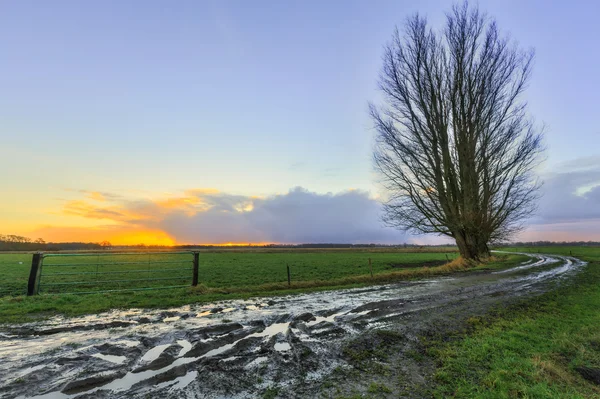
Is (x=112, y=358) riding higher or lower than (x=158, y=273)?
higher

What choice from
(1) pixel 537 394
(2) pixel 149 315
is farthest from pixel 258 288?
(1) pixel 537 394

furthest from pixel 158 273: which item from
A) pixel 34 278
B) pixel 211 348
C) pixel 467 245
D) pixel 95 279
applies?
pixel 467 245

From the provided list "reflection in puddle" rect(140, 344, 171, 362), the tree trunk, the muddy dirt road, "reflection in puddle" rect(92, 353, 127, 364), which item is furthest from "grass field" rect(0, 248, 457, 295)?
the tree trunk

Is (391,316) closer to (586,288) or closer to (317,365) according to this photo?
(317,365)

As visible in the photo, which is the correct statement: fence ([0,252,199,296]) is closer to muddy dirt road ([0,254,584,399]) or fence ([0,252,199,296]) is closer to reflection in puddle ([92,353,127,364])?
muddy dirt road ([0,254,584,399])

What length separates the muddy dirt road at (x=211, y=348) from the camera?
3.55 metres

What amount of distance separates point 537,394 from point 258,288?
970cm

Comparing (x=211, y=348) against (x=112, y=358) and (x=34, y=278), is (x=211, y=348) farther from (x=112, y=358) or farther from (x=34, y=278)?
(x=34, y=278)

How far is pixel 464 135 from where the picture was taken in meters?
22.3

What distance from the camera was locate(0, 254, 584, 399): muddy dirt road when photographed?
355 centimetres

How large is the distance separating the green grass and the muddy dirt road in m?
0.51

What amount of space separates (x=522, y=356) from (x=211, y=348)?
16.5ft

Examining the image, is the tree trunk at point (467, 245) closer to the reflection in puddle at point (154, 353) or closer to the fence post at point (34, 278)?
the reflection in puddle at point (154, 353)

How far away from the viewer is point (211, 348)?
16.0 ft
